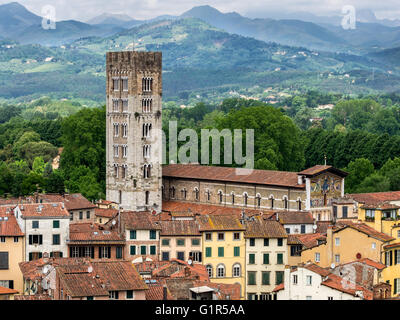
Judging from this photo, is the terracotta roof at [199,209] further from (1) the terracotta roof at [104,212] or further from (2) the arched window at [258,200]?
(1) the terracotta roof at [104,212]

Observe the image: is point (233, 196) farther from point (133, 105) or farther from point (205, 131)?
point (205, 131)

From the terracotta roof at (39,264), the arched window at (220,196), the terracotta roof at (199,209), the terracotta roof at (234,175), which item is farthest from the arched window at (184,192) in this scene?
the terracotta roof at (39,264)

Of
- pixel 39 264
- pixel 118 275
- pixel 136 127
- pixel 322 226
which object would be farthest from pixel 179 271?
pixel 136 127

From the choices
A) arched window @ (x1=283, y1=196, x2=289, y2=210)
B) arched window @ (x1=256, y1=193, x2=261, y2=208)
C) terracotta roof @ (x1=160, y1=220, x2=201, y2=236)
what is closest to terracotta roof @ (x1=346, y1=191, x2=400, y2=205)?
arched window @ (x1=283, y1=196, x2=289, y2=210)

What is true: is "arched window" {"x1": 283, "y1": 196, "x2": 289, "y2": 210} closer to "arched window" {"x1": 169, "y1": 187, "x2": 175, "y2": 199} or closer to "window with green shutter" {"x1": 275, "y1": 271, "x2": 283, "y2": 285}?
"arched window" {"x1": 169, "y1": 187, "x2": 175, "y2": 199}
